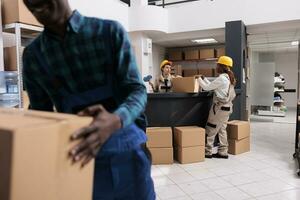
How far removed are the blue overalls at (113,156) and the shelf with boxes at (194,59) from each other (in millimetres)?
7810

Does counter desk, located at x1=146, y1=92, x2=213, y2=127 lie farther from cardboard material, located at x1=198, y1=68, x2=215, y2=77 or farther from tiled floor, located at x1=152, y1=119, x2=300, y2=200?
cardboard material, located at x1=198, y1=68, x2=215, y2=77

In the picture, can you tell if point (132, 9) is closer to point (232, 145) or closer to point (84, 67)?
point (232, 145)

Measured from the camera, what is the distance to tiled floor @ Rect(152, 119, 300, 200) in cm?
285

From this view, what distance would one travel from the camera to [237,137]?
4.33m

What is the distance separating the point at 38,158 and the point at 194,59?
28.9 feet

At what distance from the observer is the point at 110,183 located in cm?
92

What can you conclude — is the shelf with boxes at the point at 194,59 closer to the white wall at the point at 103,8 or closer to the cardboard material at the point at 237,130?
the white wall at the point at 103,8

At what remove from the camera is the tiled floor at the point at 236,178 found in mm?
2850

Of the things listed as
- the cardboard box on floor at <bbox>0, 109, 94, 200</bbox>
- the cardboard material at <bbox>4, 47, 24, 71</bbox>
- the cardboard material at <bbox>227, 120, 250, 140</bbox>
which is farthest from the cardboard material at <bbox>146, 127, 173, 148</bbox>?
the cardboard box on floor at <bbox>0, 109, 94, 200</bbox>

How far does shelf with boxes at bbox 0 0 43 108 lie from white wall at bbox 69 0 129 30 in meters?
1.80

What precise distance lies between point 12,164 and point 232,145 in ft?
13.8

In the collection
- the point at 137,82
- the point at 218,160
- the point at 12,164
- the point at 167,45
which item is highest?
the point at 167,45

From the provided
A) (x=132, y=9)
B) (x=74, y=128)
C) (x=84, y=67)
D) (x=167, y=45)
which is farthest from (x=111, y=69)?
(x=167, y=45)

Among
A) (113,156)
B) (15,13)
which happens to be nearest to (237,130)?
(15,13)
